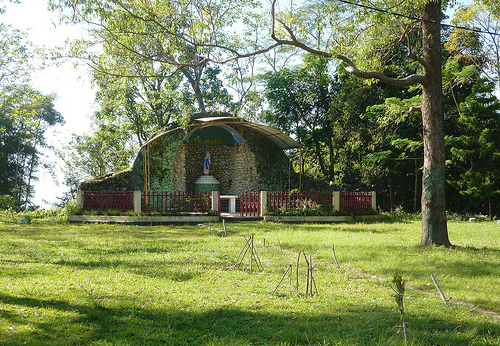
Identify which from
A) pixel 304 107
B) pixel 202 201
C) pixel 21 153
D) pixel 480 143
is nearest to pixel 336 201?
pixel 202 201

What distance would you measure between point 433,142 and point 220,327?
7.86m

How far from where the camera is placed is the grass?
13.3 feet

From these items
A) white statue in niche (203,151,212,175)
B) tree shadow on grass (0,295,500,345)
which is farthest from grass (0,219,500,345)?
white statue in niche (203,151,212,175)

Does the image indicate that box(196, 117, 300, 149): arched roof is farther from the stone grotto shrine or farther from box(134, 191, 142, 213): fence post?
box(134, 191, 142, 213): fence post

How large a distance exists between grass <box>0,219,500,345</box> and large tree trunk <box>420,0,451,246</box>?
561mm

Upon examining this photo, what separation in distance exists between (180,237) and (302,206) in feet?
22.0

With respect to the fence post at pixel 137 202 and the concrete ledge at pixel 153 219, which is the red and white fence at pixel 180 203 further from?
the concrete ledge at pixel 153 219

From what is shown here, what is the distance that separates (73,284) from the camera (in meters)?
5.81

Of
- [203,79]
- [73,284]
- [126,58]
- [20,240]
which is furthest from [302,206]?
[203,79]

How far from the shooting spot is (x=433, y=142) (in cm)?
994

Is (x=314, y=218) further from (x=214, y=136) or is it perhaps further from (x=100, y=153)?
(x=100, y=153)

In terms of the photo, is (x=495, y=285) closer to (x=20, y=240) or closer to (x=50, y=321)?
(x=50, y=321)

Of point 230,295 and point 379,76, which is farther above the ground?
point 379,76

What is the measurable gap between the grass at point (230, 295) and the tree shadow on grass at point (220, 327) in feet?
0.04
